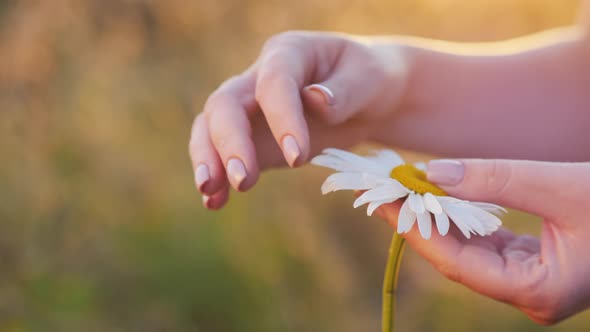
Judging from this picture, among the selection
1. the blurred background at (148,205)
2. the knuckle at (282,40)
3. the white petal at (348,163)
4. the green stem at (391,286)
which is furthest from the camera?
the blurred background at (148,205)

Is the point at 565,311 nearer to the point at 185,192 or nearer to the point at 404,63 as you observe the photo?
the point at 404,63

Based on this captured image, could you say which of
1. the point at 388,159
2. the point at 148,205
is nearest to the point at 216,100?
the point at 388,159

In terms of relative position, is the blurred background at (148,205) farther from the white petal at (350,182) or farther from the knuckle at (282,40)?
the white petal at (350,182)

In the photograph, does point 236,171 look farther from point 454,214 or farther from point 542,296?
point 542,296

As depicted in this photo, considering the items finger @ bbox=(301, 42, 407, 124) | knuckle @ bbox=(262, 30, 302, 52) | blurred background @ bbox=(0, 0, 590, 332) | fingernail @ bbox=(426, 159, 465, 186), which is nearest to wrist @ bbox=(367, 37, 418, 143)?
finger @ bbox=(301, 42, 407, 124)

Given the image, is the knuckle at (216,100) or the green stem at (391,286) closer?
the green stem at (391,286)

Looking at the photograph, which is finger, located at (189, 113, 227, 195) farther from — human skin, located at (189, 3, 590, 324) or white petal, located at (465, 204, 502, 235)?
white petal, located at (465, 204, 502, 235)

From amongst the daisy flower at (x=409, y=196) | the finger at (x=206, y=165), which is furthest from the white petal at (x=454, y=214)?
the finger at (x=206, y=165)
